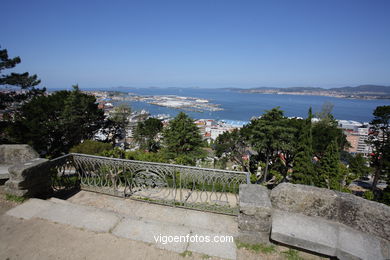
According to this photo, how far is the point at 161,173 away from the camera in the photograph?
13.6 feet

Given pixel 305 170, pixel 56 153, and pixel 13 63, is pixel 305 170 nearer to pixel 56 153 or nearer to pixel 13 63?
pixel 56 153

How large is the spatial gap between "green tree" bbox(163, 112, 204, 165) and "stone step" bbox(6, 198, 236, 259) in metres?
12.5

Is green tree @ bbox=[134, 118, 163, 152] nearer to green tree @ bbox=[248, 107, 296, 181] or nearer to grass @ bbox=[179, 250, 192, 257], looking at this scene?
green tree @ bbox=[248, 107, 296, 181]

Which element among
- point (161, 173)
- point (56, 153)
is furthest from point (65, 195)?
point (56, 153)

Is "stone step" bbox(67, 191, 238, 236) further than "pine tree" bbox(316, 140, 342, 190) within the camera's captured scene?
No

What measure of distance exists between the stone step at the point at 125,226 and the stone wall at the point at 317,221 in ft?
1.80

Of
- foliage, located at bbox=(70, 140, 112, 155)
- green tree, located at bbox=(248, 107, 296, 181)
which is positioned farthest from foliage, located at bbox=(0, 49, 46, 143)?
green tree, located at bbox=(248, 107, 296, 181)

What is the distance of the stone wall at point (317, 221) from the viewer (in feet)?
8.41

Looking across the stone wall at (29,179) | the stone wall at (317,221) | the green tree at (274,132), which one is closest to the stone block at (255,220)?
the stone wall at (317,221)

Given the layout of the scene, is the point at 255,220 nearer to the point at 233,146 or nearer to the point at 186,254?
the point at 186,254

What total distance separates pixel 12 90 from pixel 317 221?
78.5 ft

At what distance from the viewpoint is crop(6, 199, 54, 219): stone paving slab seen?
3.22 metres

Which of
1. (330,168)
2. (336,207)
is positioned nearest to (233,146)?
(330,168)

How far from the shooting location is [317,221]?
3039 millimetres
